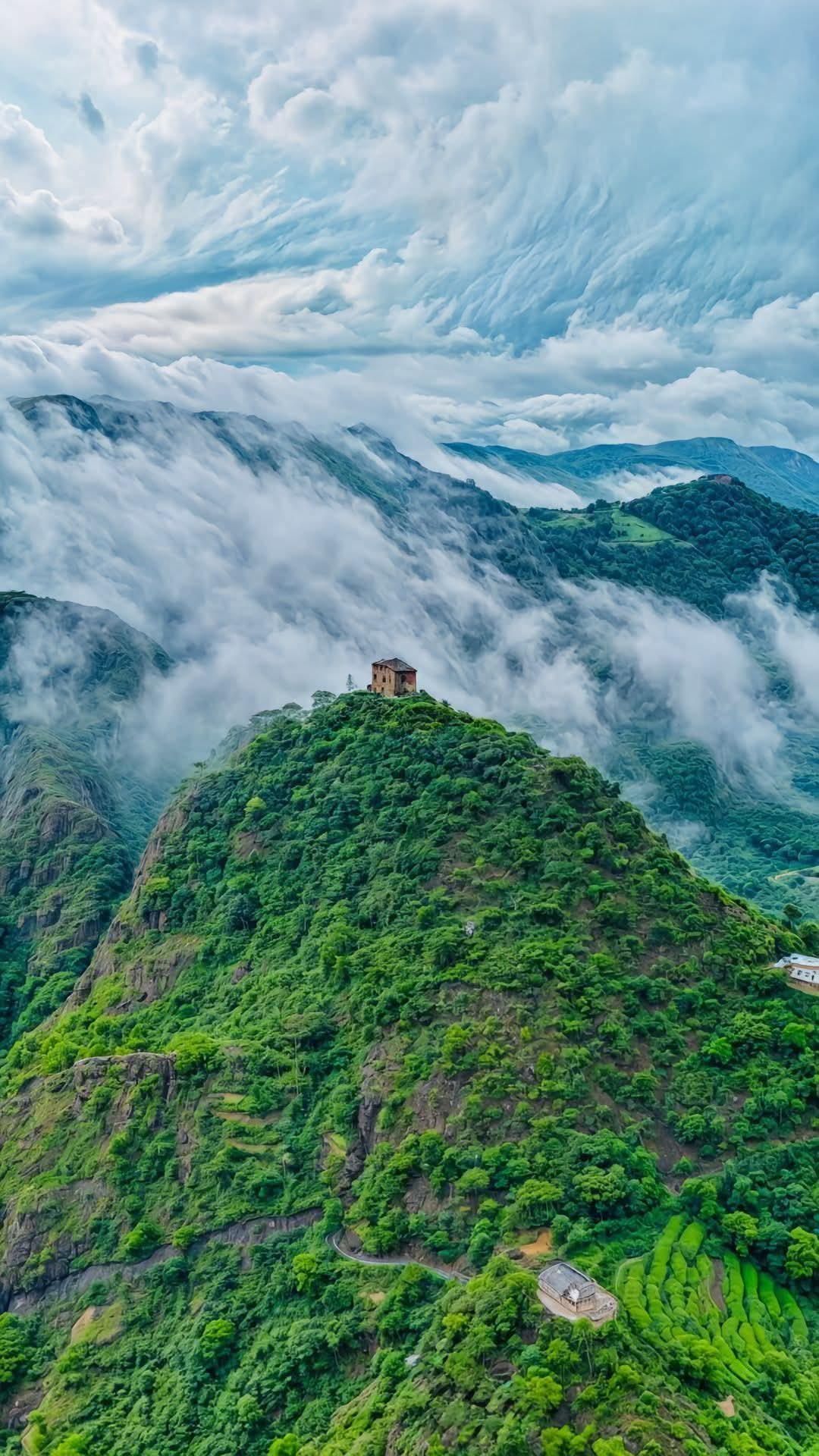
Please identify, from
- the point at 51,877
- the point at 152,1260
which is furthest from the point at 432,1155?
the point at 51,877

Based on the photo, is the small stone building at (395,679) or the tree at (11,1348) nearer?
the tree at (11,1348)

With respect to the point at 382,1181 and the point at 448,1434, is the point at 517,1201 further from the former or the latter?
the point at 448,1434

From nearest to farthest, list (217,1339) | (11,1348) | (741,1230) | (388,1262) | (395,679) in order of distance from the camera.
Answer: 1. (741,1230)
2. (217,1339)
3. (388,1262)
4. (11,1348)
5. (395,679)

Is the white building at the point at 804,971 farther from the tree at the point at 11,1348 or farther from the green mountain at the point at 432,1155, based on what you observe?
the tree at the point at 11,1348

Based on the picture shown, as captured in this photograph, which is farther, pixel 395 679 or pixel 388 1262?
pixel 395 679

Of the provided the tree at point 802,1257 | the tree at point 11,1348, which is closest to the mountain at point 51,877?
the tree at point 11,1348

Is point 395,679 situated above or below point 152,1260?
above

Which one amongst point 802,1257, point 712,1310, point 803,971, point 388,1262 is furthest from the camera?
point 803,971

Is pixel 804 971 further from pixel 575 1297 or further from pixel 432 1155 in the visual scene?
pixel 575 1297
